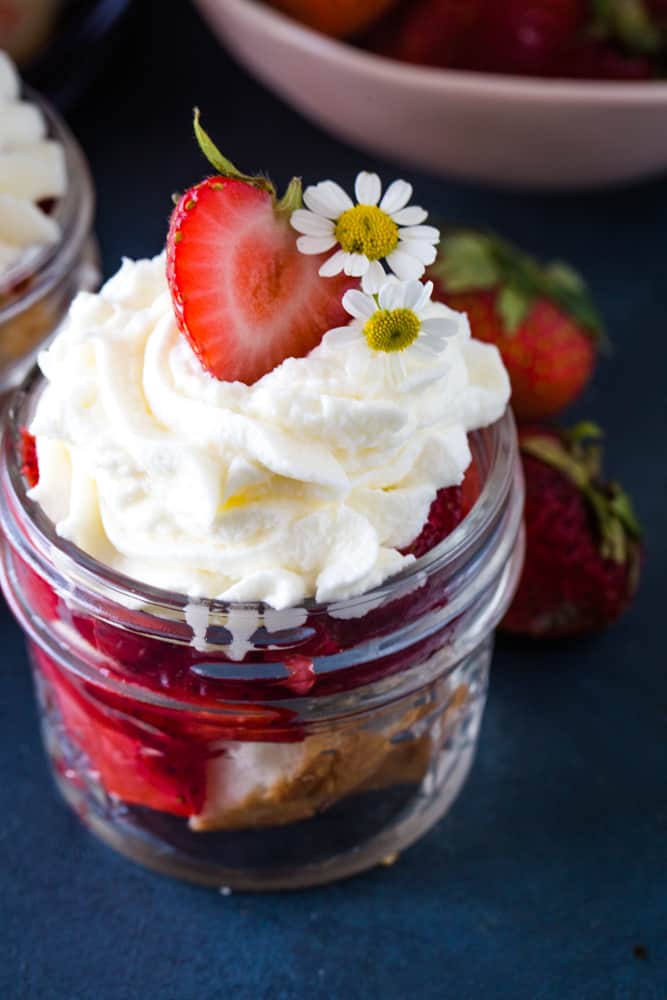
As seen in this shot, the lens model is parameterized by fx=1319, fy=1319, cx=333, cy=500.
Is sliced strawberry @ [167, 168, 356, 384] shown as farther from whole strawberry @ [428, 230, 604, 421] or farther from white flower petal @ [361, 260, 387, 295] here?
whole strawberry @ [428, 230, 604, 421]

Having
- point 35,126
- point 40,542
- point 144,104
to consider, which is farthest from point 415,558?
point 144,104

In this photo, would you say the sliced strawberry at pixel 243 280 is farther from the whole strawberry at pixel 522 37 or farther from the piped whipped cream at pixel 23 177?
the whole strawberry at pixel 522 37

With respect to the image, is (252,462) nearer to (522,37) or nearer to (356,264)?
(356,264)

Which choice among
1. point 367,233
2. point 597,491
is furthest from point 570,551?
point 367,233

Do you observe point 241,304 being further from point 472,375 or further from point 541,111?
point 541,111

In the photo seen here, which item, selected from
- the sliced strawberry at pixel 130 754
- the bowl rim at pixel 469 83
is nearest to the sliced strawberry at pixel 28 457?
the sliced strawberry at pixel 130 754
